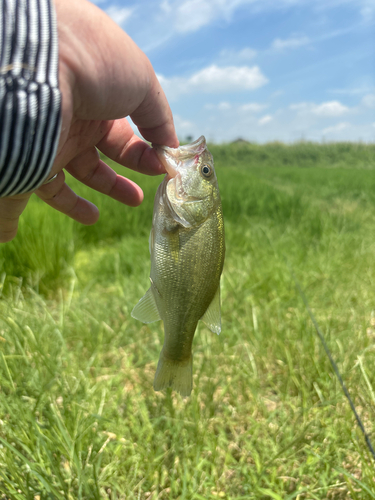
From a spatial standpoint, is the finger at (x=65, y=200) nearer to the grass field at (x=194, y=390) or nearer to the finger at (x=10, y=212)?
the finger at (x=10, y=212)

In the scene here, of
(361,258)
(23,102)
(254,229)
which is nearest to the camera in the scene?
(23,102)

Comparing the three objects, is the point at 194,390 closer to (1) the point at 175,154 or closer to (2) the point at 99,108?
(1) the point at 175,154

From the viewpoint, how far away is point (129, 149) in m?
1.74

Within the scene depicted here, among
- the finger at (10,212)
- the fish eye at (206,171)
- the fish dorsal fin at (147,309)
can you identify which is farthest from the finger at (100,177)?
the fish dorsal fin at (147,309)

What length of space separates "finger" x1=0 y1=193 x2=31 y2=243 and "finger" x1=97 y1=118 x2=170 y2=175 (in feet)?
1.52

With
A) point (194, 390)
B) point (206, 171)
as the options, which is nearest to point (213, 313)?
point (206, 171)

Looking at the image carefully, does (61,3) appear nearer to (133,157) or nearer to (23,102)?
(23,102)

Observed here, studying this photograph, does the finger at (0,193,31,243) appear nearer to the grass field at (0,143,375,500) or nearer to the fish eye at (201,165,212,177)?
the grass field at (0,143,375,500)

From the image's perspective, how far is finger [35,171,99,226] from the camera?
1825mm

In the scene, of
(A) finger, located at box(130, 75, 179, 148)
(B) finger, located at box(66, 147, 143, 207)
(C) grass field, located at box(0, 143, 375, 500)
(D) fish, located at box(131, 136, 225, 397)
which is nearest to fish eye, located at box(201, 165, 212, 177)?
(D) fish, located at box(131, 136, 225, 397)

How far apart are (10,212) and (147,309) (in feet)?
2.71

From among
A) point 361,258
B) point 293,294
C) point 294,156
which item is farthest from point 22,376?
point 294,156

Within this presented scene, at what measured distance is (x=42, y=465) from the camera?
4.66ft

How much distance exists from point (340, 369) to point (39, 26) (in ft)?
7.64
